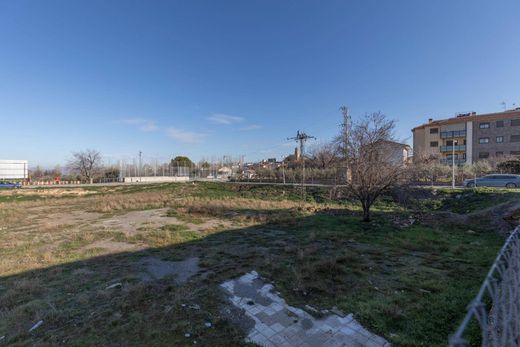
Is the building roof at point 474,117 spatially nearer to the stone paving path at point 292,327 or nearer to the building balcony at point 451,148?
the building balcony at point 451,148

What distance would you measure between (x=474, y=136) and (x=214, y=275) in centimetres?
5150

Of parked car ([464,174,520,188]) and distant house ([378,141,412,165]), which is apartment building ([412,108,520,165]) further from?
distant house ([378,141,412,165])

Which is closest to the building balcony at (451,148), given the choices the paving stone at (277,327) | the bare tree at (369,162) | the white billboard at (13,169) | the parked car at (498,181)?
the parked car at (498,181)

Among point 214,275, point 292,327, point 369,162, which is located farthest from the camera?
point 369,162

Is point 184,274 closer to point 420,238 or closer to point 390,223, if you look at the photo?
point 420,238

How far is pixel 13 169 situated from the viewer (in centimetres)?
4634

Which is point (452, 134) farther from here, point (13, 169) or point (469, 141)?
point (13, 169)

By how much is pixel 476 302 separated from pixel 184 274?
16.9 ft

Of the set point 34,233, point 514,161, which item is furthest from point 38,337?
point 514,161

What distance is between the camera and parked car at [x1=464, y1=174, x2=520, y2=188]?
1914cm

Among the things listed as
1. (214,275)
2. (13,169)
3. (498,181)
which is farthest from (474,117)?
(13,169)

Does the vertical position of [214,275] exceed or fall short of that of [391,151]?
it falls short

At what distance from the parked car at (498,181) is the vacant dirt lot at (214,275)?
47.1 feet

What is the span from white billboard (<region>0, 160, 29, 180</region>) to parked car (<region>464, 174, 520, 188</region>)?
7108 centimetres
